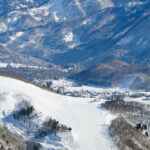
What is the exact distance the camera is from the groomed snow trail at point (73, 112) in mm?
82125

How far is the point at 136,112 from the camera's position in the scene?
360 ft

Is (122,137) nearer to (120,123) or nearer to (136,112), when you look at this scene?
(120,123)

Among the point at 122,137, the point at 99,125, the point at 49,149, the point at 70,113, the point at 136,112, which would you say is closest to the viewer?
the point at 49,149

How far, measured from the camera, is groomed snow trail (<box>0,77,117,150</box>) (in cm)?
8212

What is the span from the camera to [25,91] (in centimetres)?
9938

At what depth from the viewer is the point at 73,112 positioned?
97.2 m

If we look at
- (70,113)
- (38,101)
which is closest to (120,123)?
(70,113)

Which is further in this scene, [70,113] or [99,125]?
[70,113]

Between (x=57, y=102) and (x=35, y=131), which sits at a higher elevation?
(x=57, y=102)

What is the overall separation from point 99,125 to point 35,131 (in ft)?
41.7

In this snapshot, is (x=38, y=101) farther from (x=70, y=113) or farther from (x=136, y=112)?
(x=136, y=112)

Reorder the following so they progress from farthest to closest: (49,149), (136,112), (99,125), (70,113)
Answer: (136,112) → (70,113) → (99,125) → (49,149)

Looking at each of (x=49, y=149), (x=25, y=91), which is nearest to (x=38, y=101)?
(x=25, y=91)

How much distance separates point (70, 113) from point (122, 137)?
611 inches
